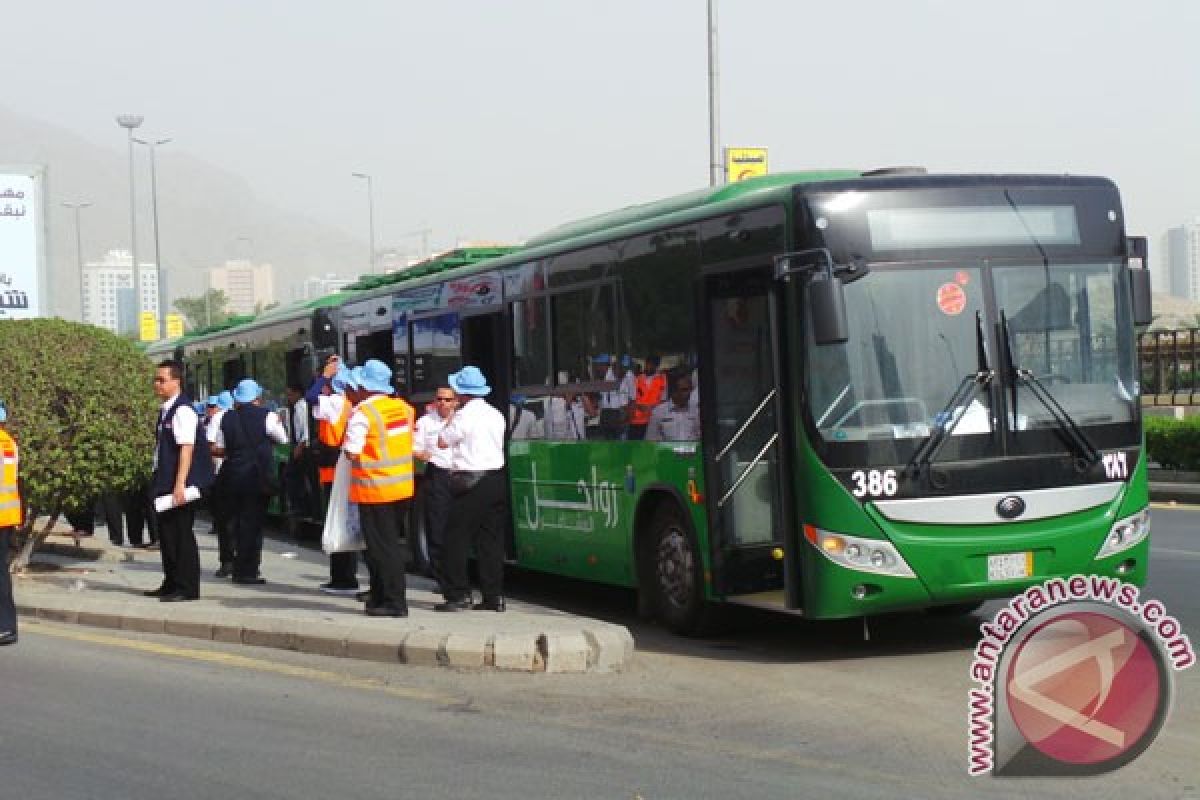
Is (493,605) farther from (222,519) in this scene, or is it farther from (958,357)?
(222,519)

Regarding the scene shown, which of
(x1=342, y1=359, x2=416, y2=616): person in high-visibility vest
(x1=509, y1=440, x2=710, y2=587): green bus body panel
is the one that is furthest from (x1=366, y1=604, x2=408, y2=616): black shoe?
(x1=509, y1=440, x2=710, y2=587): green bus body panel

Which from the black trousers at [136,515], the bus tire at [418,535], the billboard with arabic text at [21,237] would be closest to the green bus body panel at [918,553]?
the bus tire at [418,535]

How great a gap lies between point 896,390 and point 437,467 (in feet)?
12.5

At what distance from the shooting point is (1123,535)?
1070 centimetres

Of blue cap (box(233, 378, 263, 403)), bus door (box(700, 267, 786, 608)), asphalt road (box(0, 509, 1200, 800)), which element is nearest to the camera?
asphalt road (box(0, 509, 1200, 800))

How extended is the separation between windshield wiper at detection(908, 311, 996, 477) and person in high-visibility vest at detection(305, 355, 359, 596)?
13.0 ft

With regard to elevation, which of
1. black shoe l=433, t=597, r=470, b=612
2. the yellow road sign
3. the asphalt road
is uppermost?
the yellow road sign

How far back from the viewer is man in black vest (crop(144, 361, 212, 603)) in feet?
43.1

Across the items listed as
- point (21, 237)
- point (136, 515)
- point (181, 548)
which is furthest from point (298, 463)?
point (181, 548)

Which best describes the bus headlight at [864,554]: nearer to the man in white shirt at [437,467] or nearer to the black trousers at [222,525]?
the man in white shirt at [437,467]

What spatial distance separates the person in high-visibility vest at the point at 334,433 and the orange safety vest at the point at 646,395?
1.99 meters

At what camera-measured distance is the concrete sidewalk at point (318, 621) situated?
1038 cm

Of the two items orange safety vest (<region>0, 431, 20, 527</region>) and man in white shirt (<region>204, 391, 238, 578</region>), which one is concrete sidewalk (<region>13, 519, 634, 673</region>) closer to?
man in white shirt (<region>204, 391, 238, 578</region>)

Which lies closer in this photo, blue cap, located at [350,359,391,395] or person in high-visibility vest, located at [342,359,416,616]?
person in high-visibility vest, located at [342,359,416,616]
